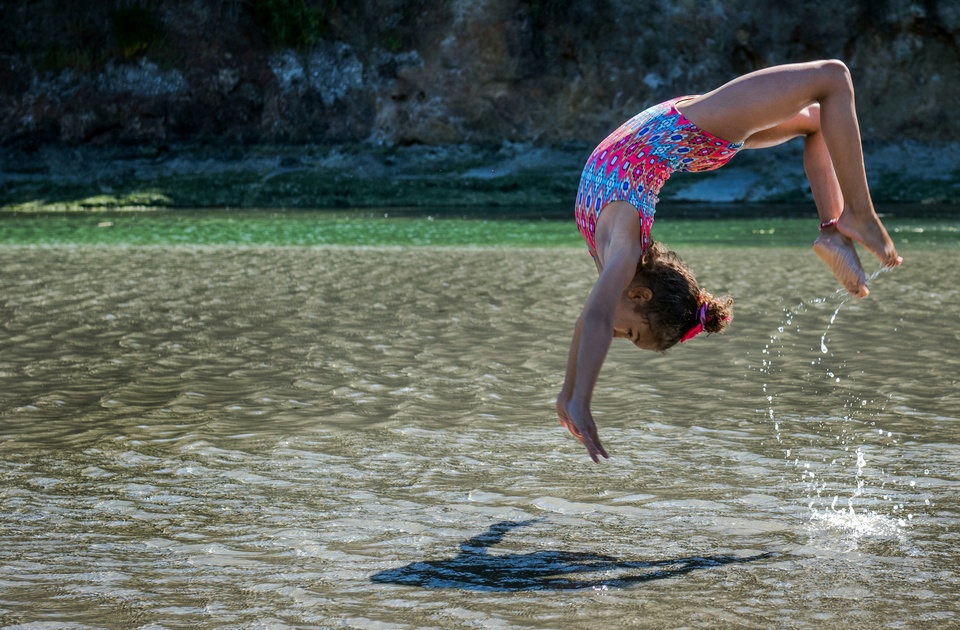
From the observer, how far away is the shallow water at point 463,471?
11.9 ft

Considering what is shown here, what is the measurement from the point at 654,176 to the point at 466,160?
923 inches

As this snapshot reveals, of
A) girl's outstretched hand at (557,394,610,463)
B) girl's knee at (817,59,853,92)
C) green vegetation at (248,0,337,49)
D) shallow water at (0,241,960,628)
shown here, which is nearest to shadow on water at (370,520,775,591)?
shallow water at (0,241,960,628)

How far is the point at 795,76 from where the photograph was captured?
4855 mm

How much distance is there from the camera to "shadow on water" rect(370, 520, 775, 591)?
3.74m

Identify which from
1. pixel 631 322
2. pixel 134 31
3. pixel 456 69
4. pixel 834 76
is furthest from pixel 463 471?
pixel 134 31

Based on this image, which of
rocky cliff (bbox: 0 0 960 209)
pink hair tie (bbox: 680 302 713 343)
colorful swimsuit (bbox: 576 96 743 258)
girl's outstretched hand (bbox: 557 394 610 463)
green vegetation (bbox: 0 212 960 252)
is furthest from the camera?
rocky cliff (bbox: 0 0 960 209)

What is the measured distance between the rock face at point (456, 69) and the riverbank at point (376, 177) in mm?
938

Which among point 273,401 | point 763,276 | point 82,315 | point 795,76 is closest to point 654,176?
point 795,76

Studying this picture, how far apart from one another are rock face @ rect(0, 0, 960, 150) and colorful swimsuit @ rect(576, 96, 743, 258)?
946 inches

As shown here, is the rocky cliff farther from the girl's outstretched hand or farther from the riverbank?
the girl's outstretched hand

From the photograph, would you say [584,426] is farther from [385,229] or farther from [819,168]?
[385,229]

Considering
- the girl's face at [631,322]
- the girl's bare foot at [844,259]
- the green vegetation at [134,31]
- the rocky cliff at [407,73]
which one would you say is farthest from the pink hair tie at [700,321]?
the green vegetation at [134,31]

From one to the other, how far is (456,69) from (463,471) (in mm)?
25509

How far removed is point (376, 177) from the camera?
2688 centimetres
